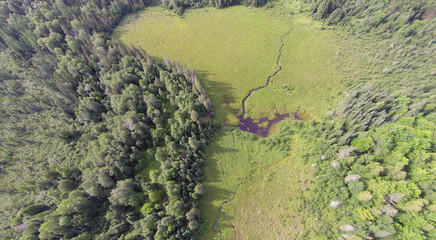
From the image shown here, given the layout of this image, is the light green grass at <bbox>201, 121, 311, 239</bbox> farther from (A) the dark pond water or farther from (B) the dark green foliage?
(B) the dark green foliage

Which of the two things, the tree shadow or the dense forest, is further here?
the tree shadow

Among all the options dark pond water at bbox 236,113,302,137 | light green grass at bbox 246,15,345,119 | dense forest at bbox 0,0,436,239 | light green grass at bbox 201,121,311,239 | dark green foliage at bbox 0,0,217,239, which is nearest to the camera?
dense forest at bbox 0,0,436,239

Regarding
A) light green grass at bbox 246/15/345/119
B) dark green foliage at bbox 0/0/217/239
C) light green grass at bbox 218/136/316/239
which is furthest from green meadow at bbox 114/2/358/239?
dark green foliage at bbox 0/0/217/239

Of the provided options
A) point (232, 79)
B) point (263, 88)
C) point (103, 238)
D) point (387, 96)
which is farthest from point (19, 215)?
point (387, 96)

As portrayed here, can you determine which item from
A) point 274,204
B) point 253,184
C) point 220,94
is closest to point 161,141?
point 220,94

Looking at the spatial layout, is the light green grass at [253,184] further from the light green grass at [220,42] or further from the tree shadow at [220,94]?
the light green grass at [220,42]

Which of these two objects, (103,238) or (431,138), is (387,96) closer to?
(431,138)
